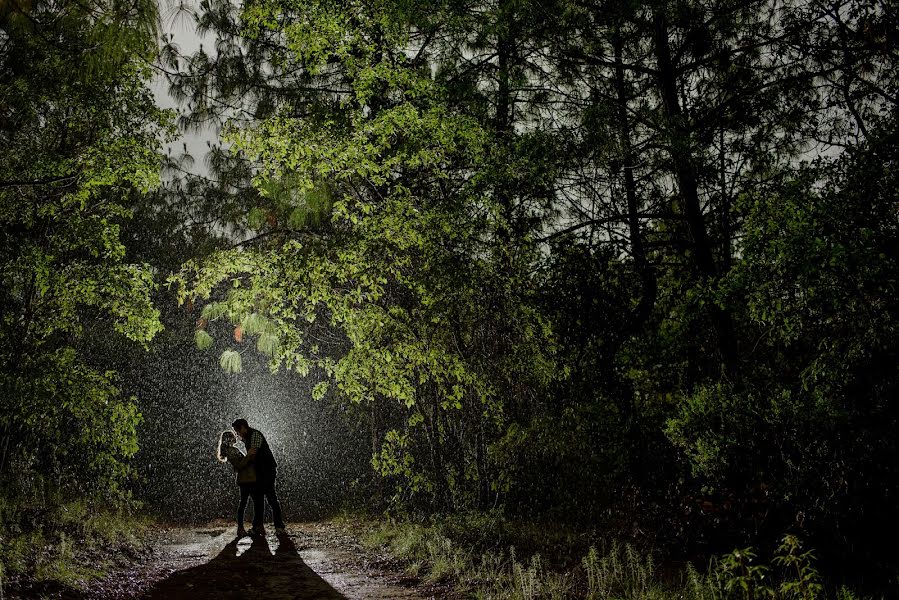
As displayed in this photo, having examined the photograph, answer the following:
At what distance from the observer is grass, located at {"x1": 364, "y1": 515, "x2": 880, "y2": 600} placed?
4706mm

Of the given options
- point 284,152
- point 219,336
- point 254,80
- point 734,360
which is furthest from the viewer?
→ point 219,336

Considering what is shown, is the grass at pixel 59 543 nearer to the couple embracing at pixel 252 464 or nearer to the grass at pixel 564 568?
the couple embracing at pixel 252 464

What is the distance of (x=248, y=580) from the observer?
20.2 feet

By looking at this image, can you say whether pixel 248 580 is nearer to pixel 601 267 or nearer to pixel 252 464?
pixel 252 464

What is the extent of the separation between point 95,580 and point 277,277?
364cm

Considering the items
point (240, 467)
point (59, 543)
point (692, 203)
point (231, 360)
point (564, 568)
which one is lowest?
point (564, 568)

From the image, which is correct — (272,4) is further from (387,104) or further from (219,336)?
(219,336)

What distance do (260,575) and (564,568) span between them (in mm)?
3098

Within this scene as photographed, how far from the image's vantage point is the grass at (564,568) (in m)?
4.71

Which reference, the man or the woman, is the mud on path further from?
the woman

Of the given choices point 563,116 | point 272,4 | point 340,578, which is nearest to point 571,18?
point 563,116

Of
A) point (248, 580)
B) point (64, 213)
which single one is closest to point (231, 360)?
point (64, 213)

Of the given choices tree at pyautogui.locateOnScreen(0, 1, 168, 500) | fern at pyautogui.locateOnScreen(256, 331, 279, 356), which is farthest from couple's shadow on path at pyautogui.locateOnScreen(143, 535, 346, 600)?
fern at pyautogui.locateOnScreen(256, 331, 279, 356)

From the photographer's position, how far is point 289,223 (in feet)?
33.6
